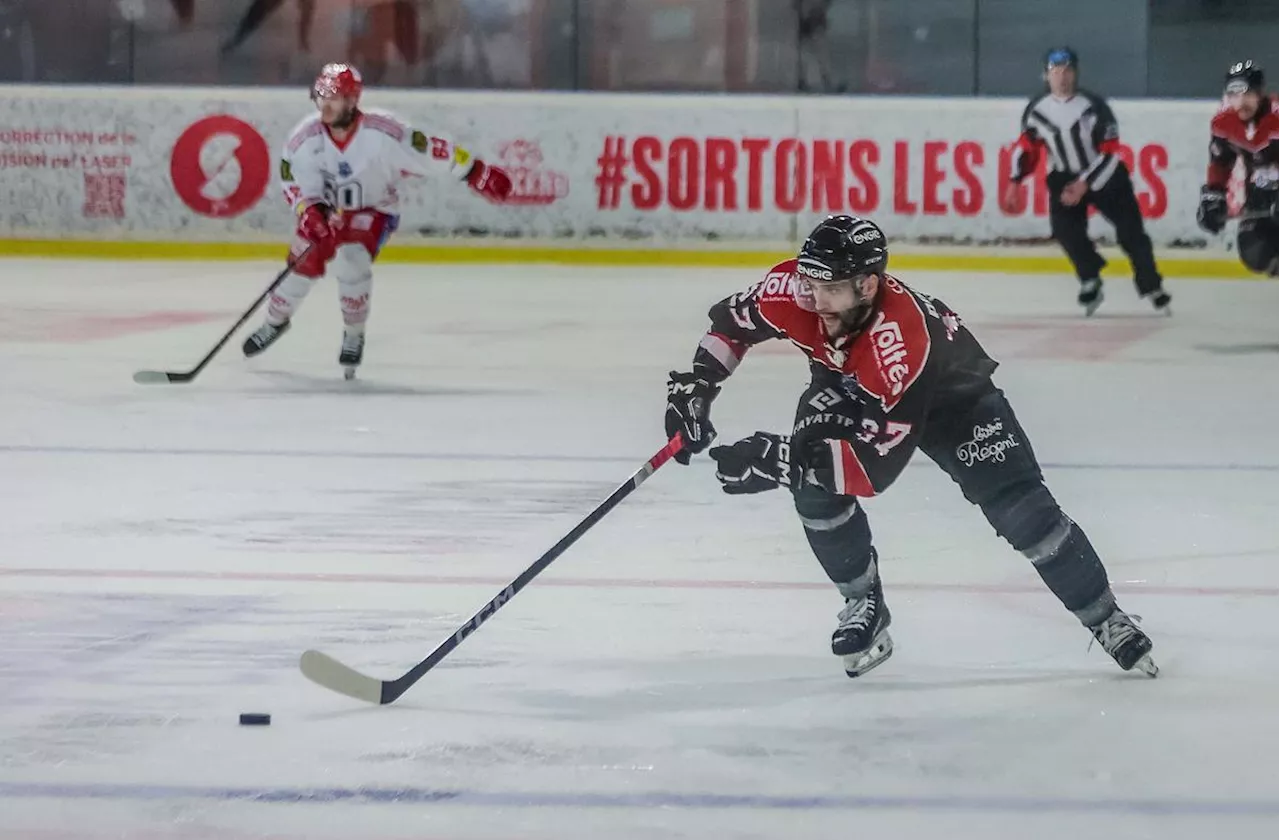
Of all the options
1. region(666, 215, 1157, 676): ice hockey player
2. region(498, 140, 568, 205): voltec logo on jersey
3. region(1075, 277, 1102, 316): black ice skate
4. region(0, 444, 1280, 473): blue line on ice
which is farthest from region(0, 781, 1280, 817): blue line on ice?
region(498, 140, 568, 205): voltec logo on jersey

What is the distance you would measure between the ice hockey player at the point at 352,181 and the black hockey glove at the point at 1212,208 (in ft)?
10.2

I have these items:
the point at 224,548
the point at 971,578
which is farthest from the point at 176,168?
the point at 971,578

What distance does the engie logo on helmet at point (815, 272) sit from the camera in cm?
328

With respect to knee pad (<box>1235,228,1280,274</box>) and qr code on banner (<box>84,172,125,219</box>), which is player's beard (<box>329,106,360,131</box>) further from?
qr code on banner (<box>84,172,125,219</box>)

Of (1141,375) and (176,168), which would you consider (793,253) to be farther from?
(1141,375)

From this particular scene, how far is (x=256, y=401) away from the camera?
23.2 ft

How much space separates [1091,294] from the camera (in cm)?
976

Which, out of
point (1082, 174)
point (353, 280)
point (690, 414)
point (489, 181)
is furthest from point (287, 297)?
point (690, 414)

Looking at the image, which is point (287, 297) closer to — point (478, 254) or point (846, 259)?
point (478, 254)

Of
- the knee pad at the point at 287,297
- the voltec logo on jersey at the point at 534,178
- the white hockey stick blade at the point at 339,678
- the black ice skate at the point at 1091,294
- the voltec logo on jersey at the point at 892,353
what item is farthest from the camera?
the voltec logo on jersey at the point at 534,178

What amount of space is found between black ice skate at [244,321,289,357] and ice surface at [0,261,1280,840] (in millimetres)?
104

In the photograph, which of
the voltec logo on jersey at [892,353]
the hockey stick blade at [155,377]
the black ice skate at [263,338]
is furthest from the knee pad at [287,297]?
the voltec logo on jersey at [892,353]

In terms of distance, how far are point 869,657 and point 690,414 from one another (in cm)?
51

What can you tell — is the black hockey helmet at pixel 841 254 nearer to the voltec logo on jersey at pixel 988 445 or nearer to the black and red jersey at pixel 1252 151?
the voltec logo on jersey at pixel 988 445
